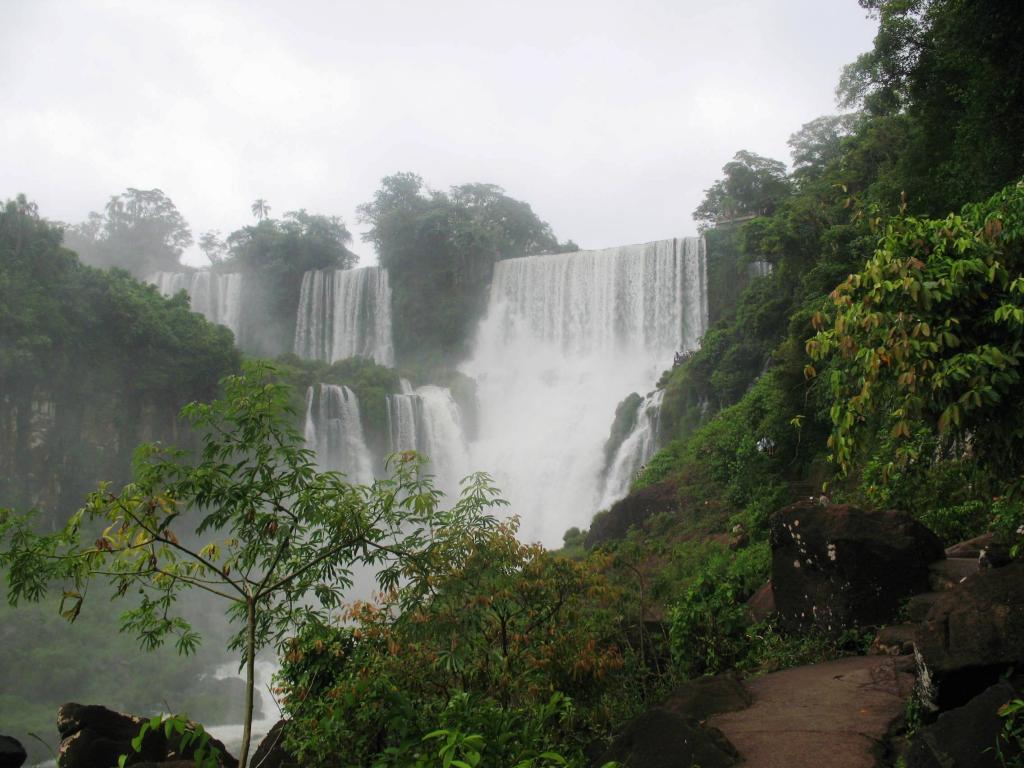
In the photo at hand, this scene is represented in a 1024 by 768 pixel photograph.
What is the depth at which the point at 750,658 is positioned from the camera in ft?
22.2

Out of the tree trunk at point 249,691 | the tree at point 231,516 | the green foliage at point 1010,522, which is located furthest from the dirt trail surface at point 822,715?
the tree trunk at point 249,691

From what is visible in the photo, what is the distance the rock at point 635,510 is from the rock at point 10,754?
40.1ft

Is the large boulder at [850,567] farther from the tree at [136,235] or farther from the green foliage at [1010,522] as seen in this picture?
the tree at [136,235]

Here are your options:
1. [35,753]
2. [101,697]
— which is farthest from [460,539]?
[101,697]

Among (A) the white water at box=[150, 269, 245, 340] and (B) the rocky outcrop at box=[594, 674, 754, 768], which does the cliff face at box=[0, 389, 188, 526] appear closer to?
(A) the white water at box=[150, 269, 245, 340]

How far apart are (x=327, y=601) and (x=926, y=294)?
11.9 feet

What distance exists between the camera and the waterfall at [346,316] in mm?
36875

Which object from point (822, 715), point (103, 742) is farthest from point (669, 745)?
point (103, 742)

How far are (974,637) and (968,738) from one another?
0.89 m

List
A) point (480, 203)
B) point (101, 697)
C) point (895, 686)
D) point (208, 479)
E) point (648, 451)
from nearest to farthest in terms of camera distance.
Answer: point (208, 479) < point (895, 686) < point (101, 697) < point (648, 451) < point (480, 203)

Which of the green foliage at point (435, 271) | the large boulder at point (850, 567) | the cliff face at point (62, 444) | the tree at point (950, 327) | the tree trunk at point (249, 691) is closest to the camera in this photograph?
the tree trunk at point (249, 691)

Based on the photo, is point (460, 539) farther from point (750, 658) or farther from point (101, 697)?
point (101, 697)

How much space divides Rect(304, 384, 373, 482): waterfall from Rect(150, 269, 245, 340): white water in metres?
13.7

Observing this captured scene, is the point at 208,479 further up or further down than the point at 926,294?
further down
